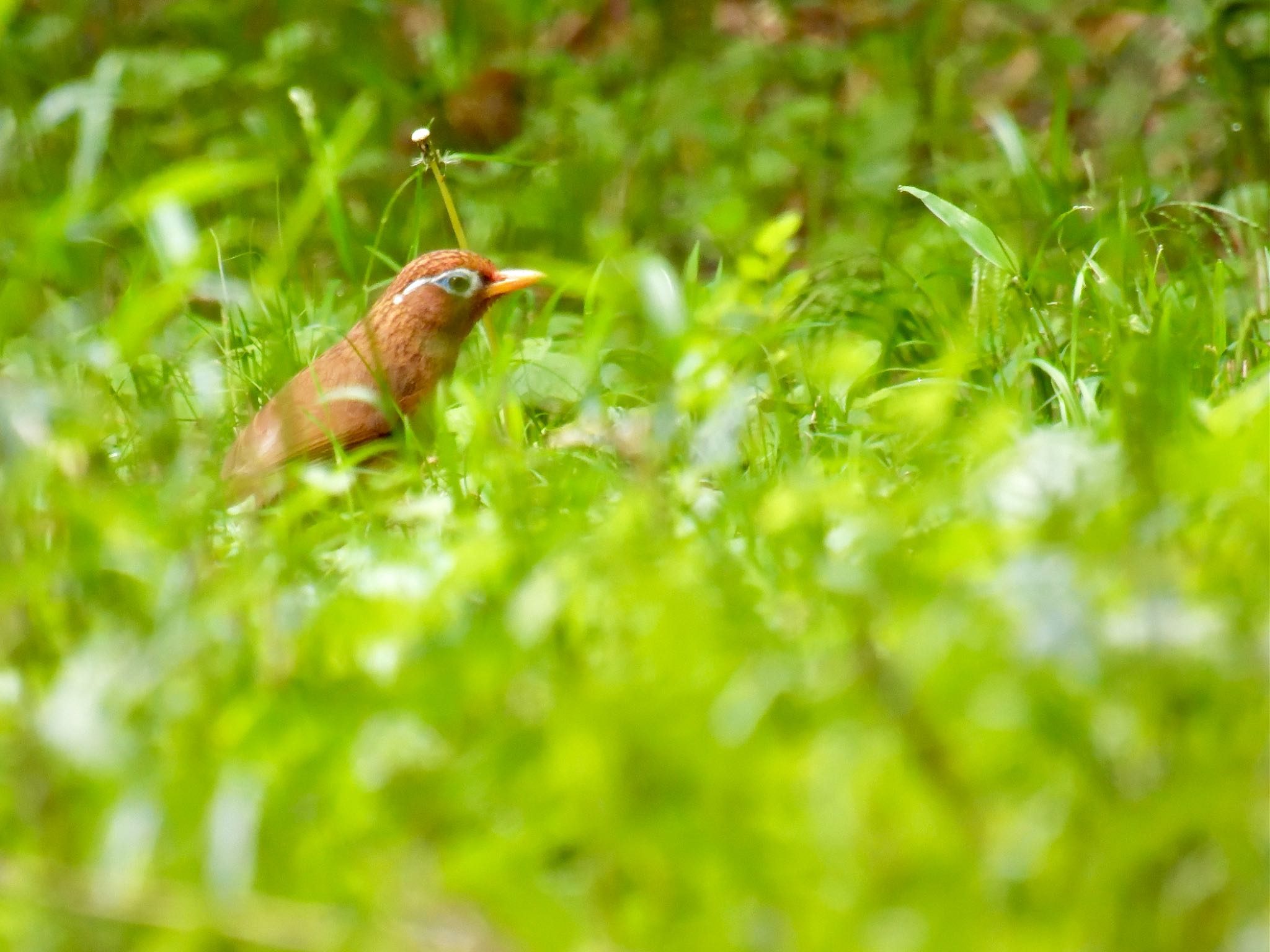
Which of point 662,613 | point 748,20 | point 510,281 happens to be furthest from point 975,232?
point 748,20

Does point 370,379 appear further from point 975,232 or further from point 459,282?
point 975,232

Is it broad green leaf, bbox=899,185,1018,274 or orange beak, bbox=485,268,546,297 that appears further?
orange beak, bbox=485,268,546,297

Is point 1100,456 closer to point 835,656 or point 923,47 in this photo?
point 835,656

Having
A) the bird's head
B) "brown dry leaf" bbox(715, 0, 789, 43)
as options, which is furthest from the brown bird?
"brown dry leaf" bbox(715, 0, 789, 43)

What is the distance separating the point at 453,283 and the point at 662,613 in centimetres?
250

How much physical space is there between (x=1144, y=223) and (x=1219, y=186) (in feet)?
4.84

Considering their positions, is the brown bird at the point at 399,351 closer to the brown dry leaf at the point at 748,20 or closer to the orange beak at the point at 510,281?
the orange beak at the point at 510,281

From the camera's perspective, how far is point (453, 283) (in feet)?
14.3

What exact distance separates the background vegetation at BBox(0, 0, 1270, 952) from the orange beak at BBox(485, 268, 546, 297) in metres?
0.15

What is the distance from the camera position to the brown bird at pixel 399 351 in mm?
3740

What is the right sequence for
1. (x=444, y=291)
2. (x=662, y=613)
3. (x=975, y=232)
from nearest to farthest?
(x=662, y=613), (x=975, y=232), (x=444, y=291)

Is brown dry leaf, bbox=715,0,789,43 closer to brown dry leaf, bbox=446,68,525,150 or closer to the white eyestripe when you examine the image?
brown dry leaf, bbox=446,68,525,150

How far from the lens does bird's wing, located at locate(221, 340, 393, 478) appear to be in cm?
347

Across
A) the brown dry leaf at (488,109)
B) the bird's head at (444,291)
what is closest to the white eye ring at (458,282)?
the bird's head at (444,291)
